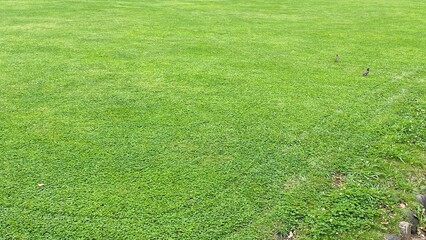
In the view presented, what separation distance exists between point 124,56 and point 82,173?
127 inches

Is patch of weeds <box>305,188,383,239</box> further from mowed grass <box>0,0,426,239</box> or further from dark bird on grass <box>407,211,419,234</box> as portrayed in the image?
dark bird on grass <box>407,211,419,234</box>

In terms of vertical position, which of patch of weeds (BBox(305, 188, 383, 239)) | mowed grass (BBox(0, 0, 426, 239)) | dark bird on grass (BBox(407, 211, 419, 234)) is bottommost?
dark bird on grass (BBox(407, 211, 419, 234))

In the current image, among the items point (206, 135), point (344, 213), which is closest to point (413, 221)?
point (344, 213)

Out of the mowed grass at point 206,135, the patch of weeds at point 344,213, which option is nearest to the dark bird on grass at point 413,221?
the mowed grass at point 206,135

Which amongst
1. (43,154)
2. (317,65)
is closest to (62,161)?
(43,154)

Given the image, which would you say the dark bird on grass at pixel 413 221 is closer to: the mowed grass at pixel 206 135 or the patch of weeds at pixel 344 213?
the mowed grass at pixel 206 135

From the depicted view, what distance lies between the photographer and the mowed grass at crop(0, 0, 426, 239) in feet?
9.15

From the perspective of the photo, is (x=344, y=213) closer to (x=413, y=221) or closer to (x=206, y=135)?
(x=413, y=221)

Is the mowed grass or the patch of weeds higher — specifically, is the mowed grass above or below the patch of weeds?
above

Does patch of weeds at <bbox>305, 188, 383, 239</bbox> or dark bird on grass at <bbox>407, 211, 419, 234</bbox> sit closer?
patch of weeds at <bbox>305, 188, 383, 239</bbox>

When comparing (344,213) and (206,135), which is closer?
(344,213)

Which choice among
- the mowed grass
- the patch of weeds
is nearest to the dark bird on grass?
the mowed grass

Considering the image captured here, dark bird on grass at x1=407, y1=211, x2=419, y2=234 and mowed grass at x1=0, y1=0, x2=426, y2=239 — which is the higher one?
mowed grass at x1=0, y1=0, x2=426, y2=239

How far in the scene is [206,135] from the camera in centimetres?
383
